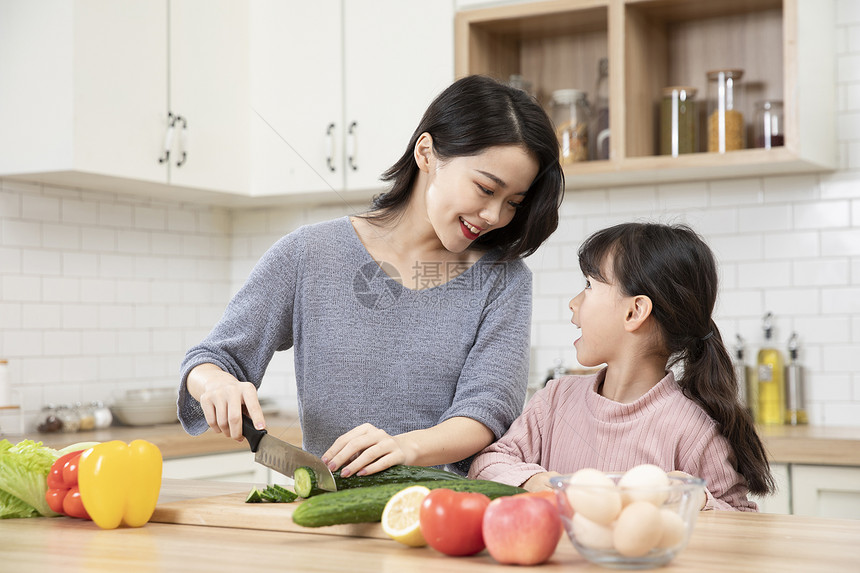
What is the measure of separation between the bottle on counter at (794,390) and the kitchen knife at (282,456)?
6.58ft

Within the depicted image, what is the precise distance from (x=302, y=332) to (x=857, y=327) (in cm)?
197

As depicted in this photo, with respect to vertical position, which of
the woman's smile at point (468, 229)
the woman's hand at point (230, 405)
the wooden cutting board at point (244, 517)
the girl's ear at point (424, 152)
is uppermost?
the girl's ear at point (424, 152)

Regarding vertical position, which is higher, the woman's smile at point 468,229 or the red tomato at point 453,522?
the woman's smile at point 468,229

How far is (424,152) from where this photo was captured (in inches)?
65.7

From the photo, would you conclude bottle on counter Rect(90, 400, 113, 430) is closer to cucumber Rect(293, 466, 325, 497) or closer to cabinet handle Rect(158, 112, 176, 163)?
cabinet handle Rect(158, 112, 176, 163)

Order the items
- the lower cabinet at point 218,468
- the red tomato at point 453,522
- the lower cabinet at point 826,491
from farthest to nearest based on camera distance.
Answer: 1. the lower cabinet at point 218,468
2. the lower cabinet at point 826,491
3. the red tomato at point 453,522

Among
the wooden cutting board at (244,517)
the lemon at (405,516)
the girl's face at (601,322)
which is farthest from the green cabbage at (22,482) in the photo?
the girl's face at (601,322)

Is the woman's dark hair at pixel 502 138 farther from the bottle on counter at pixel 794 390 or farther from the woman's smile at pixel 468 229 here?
the bottle on counter at pixel 794 390

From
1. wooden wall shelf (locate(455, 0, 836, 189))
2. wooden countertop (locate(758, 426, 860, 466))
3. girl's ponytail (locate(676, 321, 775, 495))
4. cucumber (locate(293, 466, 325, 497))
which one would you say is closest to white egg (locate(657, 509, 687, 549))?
cucumber (locate(293, 466, 325, 497))

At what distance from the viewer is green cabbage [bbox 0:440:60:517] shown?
53.3 inches

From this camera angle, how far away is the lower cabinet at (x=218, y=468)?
2893mm

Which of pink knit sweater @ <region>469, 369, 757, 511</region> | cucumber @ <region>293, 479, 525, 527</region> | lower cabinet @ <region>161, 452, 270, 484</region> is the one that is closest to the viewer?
cucumber @ <region>293, 479, 525, 527</region>

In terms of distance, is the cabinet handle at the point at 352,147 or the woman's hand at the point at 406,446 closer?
the woman's hand at the point at 406,446

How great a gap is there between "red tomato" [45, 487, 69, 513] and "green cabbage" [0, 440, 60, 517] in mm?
28
